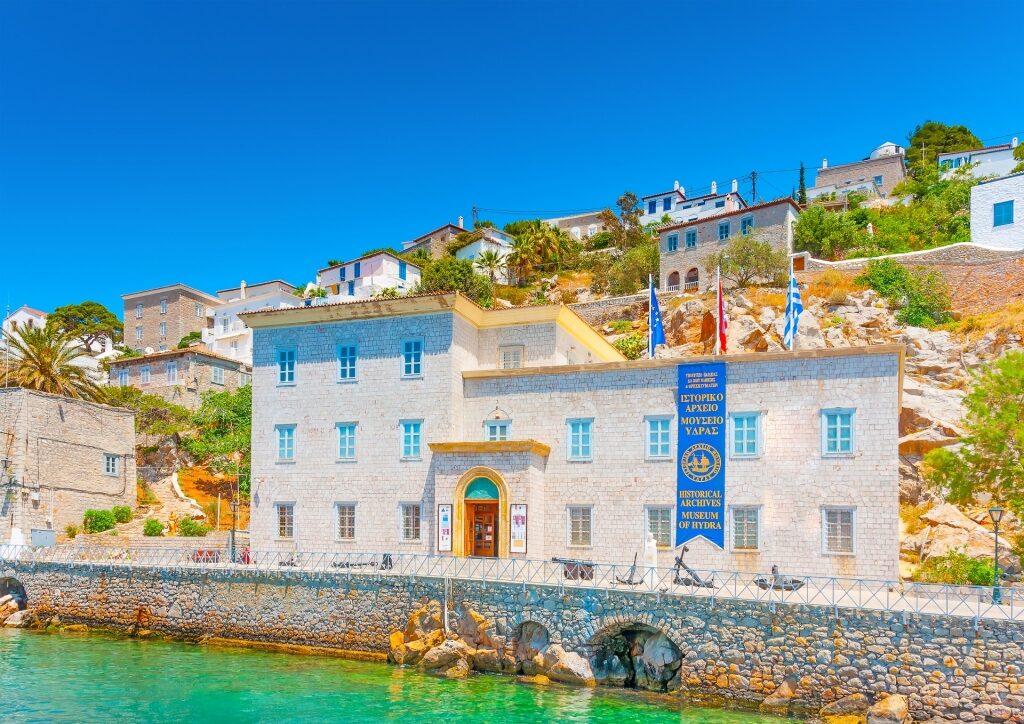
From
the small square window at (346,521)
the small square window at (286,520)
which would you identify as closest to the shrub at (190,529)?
the small square window at (286,520)

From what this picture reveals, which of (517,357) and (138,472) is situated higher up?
(517,357)

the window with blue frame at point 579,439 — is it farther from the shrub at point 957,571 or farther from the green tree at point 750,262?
the green tree at point 750,262

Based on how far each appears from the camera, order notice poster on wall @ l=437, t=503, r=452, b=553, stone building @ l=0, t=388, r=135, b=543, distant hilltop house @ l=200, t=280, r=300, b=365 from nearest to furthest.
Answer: notice poster on wall @ l=437, t=503, r=452, b=553 < stone building @ l=0, t=388, r=135, b=543 < distant hilltop house @ l=200, t=280, r=300, b=365

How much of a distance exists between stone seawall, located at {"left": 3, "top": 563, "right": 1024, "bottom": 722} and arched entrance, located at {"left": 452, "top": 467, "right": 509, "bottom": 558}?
298 cm

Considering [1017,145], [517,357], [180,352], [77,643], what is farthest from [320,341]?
[1017,145]

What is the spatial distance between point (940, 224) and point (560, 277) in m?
27.7

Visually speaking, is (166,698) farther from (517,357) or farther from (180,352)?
(180,352)

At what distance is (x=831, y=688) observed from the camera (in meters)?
20.4

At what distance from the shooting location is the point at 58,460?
40812 millimetres

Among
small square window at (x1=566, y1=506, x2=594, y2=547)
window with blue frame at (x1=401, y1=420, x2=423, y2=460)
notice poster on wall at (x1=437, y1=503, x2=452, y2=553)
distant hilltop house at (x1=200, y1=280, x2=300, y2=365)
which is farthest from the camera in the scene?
distant hilltop house at (x1=200, y1=280, x2=300, y2=365)

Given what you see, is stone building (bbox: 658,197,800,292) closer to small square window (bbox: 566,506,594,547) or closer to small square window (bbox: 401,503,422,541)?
small square window (bbox: 566,506,594,547)

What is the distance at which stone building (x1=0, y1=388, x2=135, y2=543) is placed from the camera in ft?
127

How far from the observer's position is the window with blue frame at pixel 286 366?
32.8 metres

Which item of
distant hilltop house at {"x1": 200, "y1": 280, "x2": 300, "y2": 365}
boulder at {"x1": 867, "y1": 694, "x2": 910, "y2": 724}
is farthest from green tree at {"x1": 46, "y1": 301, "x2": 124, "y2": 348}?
boulder at {"x1": 867, "y1": 694, "x2": 910, "y2": 724}
